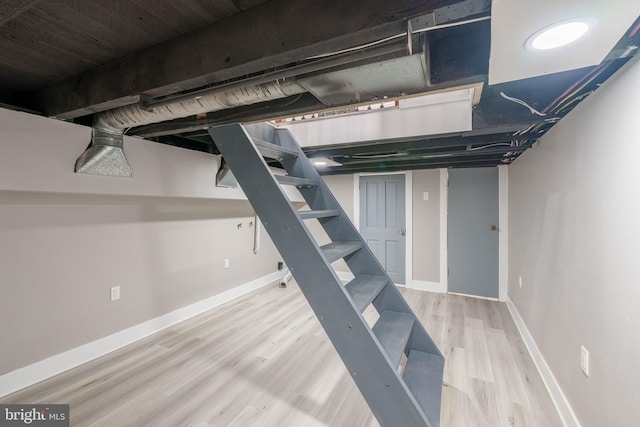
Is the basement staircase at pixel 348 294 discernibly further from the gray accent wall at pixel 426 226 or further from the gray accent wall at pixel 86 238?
the gray accent wall at pixel 426 226

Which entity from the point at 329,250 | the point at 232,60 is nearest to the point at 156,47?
the point at 232,60

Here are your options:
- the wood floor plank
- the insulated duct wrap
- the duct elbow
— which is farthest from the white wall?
the duct elbow

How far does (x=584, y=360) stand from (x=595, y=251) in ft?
1.90

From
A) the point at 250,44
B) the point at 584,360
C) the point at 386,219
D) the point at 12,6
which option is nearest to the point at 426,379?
the point at 584,360

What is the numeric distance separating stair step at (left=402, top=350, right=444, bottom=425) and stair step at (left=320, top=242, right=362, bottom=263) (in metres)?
0.83

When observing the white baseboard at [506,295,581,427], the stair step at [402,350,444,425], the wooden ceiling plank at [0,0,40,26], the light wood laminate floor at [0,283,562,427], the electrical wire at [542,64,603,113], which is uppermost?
the wooden ceiling plank at [0,0,40,26]

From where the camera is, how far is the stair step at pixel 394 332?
4.84 feet

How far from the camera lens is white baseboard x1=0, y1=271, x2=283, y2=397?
189cm

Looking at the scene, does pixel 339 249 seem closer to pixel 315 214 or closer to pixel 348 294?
pixel 315 214

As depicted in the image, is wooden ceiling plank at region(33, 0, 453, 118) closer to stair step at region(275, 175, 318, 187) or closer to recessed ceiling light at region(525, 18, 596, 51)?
recessed ceiling light at region(525, 18, 596, 51)

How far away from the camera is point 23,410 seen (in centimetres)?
170

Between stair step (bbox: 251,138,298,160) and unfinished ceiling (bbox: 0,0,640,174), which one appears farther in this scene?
stair step (bbox: 251,138,298,160)

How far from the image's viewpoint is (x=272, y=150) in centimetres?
198

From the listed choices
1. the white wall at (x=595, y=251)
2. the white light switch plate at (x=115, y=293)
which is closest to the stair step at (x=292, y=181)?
the white wall at (x=595, y=251)
